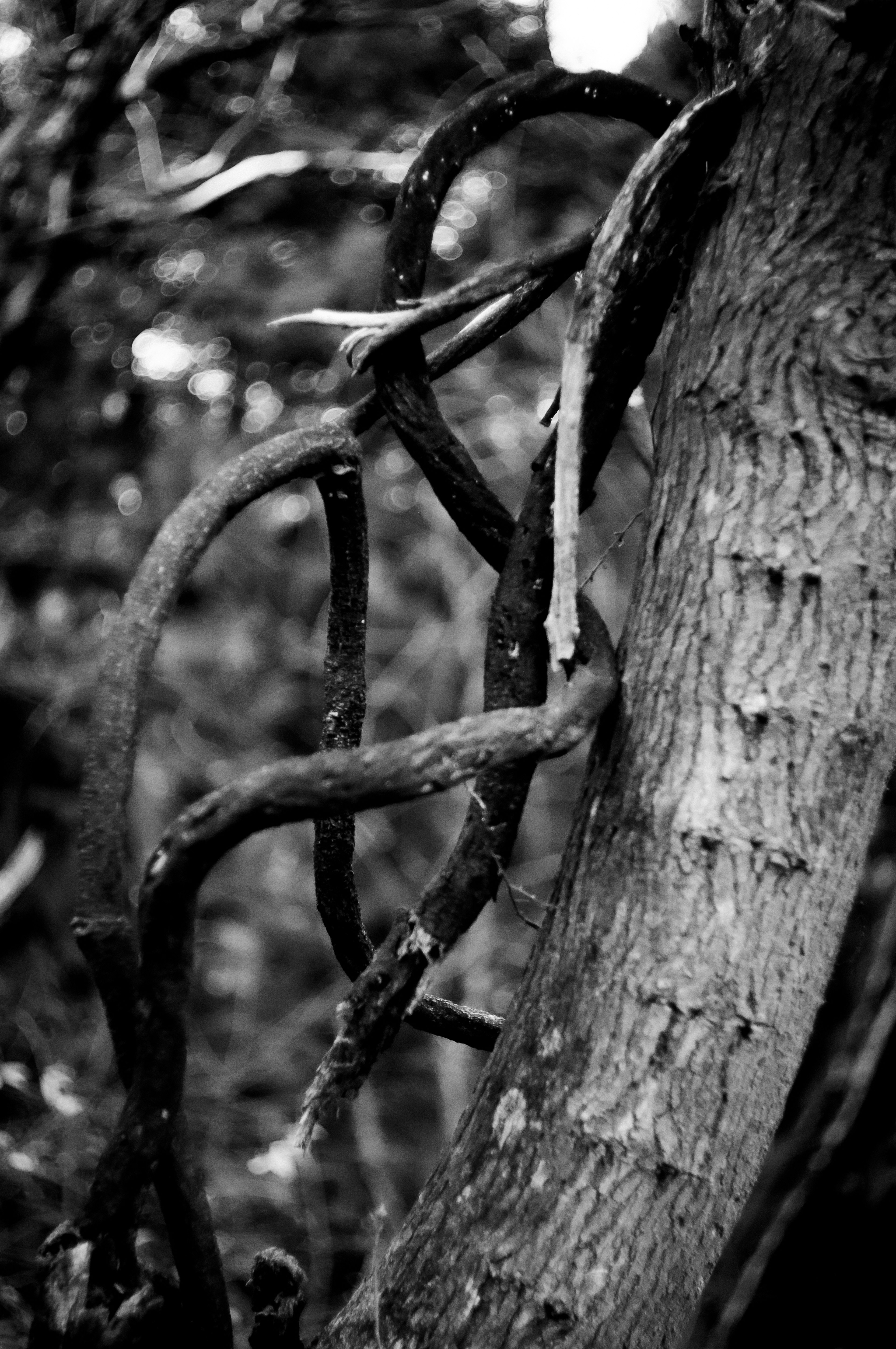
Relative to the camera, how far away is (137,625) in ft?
2.13

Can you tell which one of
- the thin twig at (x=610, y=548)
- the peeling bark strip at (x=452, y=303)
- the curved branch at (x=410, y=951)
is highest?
the peeling bark strip at (x=452, y=303)

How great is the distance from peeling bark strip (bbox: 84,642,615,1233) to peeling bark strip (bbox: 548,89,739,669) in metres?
0.15

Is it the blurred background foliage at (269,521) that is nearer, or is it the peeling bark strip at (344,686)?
the peeling bark strip at (344,686)

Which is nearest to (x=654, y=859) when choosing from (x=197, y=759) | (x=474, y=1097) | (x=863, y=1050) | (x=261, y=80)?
(x=474, y=1097)

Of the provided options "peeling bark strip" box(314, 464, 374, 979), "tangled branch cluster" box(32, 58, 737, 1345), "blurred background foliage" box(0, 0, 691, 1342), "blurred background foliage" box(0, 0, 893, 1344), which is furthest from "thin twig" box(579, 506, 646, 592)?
"blurred background foliage" box(0, 0, 691, 1342)

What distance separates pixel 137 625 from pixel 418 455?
273 millimetres

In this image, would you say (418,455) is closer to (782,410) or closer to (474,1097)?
(782,410)

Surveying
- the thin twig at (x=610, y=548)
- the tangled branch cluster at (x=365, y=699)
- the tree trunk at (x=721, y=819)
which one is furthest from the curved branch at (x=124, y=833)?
the thin twig at (x=610, y=548)

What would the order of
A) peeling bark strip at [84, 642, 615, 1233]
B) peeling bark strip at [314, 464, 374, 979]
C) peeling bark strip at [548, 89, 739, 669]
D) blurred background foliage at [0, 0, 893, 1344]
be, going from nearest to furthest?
peeling bark strip at [84, 642, 615, 1233]
peeling bark strip at [548, 89, 739, 669]
peeling bark strip at [314, 464, 374, 979]
blurred background foliage at [0, 0, 893, 1344]

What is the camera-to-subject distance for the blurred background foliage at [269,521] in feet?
8.51

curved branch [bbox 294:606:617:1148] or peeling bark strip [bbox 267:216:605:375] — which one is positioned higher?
peeling bark strip [bbox 267:216:605:375]

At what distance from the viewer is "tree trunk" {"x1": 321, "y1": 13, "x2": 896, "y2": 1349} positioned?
0.66 m

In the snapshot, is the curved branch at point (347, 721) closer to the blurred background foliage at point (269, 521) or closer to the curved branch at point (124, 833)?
the curved branch at point (124, 833)

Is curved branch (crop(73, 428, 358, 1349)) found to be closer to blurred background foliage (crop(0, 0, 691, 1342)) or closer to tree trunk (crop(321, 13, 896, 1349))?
tree trunk (crop(321, 13, 896, 1349))
